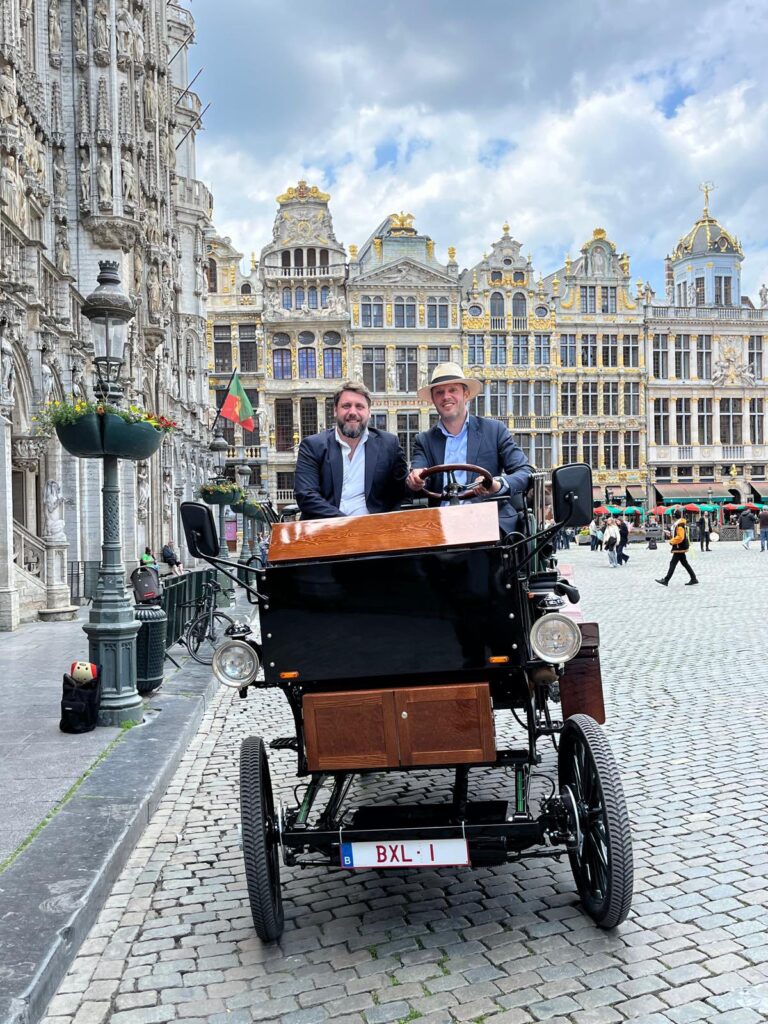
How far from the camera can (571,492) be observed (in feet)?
12.0

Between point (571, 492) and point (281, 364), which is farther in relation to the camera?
point (281, 364)

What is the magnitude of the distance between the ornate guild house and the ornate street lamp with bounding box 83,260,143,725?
3652 millimetres

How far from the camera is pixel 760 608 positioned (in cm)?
1589

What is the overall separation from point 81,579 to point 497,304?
42.4 m

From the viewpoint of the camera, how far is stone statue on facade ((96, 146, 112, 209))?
74.2 ft

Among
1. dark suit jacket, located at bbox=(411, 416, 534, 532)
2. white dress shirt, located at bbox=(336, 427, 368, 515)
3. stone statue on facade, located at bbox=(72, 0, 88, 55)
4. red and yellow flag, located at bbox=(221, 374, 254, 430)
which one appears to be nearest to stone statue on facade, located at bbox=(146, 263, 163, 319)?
red and yellow flag, located at bbox=(221, 374, 254, 430)

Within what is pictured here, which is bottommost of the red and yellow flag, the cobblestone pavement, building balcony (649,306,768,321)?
the cobblestone pavement

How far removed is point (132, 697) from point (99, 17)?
20993mm

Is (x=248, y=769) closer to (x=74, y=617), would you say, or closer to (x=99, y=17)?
(x=74, y=617)

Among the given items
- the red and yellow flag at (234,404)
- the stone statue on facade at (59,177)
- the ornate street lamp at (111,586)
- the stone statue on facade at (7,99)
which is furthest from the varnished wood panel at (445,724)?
the red and yellow flag at (234,404)

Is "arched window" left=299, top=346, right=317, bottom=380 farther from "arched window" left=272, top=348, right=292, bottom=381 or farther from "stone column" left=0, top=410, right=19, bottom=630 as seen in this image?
"stone column" left=0, top=410, right=19, bottom=630

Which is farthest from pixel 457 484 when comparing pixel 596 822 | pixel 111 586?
pixel 111 586

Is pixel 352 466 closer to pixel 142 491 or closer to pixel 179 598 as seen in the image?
pixel 179 598

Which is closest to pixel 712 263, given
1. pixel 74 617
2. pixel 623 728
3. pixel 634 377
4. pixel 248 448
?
pixel 634 377
